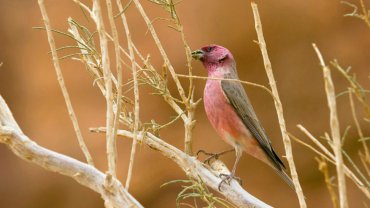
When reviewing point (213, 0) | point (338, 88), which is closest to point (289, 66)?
point (338, 88)

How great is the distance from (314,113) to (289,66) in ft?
1.70

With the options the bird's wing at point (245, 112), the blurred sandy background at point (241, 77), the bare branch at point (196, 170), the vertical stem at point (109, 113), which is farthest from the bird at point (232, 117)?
the blurred sandy background at point (241, 77)

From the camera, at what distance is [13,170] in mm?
7652

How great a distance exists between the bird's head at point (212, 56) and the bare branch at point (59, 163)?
80.2 inches

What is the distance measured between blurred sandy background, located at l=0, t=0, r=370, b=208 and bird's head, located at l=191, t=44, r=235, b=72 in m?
2.57

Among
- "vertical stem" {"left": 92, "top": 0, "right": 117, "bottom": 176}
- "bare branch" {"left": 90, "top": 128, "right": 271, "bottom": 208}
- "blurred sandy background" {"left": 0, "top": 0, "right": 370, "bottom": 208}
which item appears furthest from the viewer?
"blurred sandy background" {"left": 0, "top": 0, "right": 370, "bottom": 208}

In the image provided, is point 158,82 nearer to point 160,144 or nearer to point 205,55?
point 160,144

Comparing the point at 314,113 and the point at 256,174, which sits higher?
the point at 314,113

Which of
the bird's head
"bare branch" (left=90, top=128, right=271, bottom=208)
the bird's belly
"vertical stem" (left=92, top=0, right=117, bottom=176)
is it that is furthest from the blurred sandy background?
"vertical stem" (left=92, top=0, right=117, bottom=176)

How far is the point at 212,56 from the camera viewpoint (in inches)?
164

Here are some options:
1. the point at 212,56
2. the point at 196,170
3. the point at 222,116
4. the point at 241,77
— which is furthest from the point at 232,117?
the point at 241,77

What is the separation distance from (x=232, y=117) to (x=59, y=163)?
6.76 feet

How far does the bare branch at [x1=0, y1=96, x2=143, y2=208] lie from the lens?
6.96 feet

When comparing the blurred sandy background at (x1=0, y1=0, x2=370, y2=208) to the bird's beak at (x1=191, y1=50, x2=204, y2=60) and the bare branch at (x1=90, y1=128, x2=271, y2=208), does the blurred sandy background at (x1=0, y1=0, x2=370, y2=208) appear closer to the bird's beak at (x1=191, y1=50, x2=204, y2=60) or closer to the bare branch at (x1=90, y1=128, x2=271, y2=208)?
the bird's beak at (x1=191, y1=50, x2=204, y2=60)
